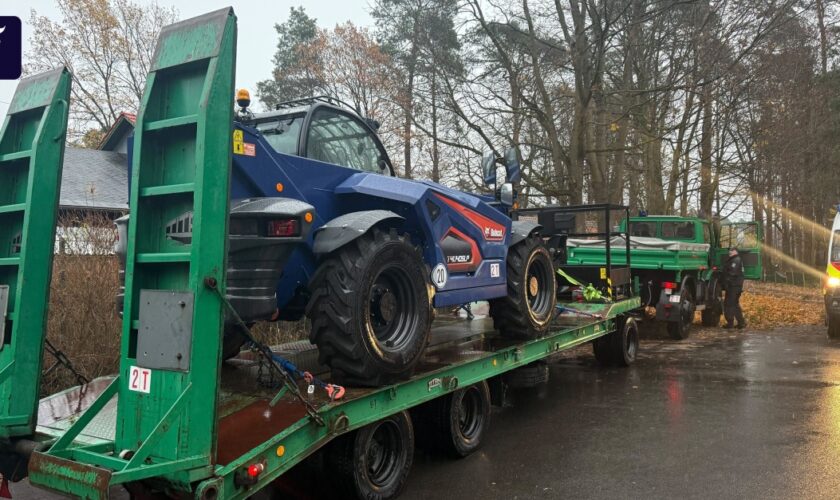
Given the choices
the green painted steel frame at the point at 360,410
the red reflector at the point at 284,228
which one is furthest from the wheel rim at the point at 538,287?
the red reflector at the point at 284,228

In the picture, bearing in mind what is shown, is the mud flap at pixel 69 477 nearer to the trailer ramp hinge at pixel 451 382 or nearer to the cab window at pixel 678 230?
the trailer ramp hinge at pixel 451 382

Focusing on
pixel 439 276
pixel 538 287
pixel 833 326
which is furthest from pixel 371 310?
pixel 833 326

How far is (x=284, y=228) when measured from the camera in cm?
374

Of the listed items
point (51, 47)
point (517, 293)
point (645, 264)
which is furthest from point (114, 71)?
point (517, 293)

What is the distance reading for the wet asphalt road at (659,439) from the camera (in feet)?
15.4

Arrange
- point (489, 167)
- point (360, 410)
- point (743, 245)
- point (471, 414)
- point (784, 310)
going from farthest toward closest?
point (784, 310) < point (743, 245) < point (489, 167) < point (471, 414) < point (360, 410)

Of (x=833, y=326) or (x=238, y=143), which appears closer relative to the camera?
(x=238, y=143)

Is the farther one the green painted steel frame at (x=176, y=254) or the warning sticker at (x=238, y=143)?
the warning sticker at (x=238, y=143)

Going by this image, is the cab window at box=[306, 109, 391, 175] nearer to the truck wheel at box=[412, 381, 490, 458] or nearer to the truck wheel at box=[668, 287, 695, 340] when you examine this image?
the truck wheel at box=[412, 381, 490, 458]

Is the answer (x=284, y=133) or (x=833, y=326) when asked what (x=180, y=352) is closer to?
(x=284, y=133)

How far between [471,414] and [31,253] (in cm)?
364

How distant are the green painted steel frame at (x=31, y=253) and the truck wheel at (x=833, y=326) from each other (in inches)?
498

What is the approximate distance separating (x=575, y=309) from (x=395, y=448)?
4377mm

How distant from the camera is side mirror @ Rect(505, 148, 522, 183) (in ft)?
20.2
